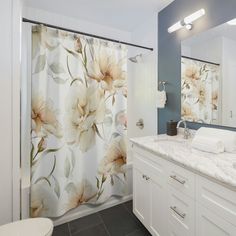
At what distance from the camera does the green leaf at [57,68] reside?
5.02 feet

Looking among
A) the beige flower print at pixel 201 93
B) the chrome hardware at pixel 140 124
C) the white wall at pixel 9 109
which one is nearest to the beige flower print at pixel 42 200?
the white wall at pixel 9 109

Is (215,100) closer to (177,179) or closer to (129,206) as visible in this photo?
(177,179)

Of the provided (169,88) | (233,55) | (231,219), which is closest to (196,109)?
(169,88)

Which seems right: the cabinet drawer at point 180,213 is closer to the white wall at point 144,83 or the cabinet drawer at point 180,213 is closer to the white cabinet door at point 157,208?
the white cabinet door at point 157,208

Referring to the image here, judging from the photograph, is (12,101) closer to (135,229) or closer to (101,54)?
(101,54)

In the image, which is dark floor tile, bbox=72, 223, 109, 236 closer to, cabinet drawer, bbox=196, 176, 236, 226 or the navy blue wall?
cabinet drawer, bbox=196, 176, 236, 226

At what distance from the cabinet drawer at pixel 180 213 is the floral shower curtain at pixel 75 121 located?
0.86 m

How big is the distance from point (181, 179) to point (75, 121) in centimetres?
108

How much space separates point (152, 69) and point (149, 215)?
1664 millimetres

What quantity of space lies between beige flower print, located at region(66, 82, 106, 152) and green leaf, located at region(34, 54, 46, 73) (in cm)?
32

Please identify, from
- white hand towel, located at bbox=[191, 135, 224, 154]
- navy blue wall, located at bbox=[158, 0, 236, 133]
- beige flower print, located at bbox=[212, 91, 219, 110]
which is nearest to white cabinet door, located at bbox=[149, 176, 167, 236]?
white hand towel, located at bbox=[191, 135, 224, 154]

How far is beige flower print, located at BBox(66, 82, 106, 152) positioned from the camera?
1625mm

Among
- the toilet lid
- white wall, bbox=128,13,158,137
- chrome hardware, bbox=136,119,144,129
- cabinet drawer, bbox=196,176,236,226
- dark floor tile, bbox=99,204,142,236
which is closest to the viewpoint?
cabinet drawer, bbox=196,176,236,226

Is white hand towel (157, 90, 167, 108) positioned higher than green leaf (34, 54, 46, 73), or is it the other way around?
green leaf (34, 54, 46, 73)
